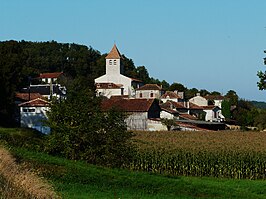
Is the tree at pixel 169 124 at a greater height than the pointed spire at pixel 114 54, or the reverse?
the pointed spire at pixel 114 54

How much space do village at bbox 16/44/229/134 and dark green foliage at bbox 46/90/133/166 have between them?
3100cm

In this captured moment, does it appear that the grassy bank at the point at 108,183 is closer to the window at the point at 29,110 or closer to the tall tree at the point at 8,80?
the tall tree at the point at 8,80

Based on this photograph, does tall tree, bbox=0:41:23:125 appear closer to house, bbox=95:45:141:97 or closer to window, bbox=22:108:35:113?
window, bbox=22:108:35:113

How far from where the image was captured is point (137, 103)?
82.6 m

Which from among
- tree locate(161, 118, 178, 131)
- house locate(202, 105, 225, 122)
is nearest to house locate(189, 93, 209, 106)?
house locate(202, 105, 225, 122)

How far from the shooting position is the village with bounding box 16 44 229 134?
66938 millimetres

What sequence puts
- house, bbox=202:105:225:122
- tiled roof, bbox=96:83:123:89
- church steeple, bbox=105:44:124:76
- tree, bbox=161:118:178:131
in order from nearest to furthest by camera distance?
tree, bbox=161:118:178:131
house, bbox=202:105:225:122
tiled roof, bbox=96:83:123:89
church steeple, bbox=105:44:124:76

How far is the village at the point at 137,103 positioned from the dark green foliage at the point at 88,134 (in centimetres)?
3100

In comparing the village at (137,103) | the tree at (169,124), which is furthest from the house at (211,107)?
the tree at (169,124)

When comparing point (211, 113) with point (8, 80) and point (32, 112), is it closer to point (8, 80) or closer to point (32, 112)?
point (32, 112)

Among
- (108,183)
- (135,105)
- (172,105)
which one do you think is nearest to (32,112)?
(135,105)

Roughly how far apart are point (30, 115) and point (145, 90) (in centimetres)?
6271

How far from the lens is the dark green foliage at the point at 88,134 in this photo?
25781 mm

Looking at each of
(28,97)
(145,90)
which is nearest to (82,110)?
(28,97)
